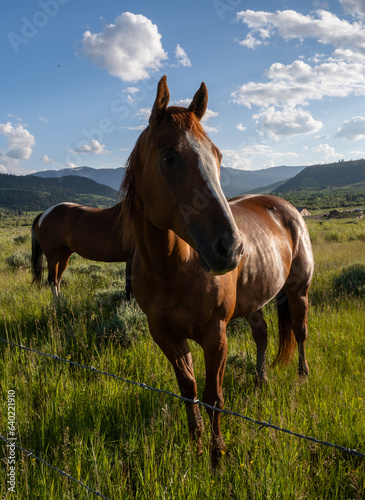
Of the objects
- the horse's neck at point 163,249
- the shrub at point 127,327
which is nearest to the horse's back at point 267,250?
the horse's neck at point 163,249

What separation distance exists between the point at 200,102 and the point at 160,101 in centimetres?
34

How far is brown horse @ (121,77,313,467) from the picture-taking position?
157 centimetres

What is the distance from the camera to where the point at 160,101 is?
1.79m

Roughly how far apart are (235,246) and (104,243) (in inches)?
191

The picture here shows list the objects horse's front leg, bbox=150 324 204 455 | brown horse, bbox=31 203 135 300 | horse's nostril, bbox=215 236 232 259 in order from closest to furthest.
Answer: horse's nostril, bbox=215 236 232 259 → horse's front leg, bbox=150 324 204 455 → brown horse, bbox=31 203 135 300

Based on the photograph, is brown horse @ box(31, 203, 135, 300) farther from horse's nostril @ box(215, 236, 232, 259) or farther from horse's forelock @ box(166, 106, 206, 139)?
horse's nostril @ box(215, 236, 232, 259)

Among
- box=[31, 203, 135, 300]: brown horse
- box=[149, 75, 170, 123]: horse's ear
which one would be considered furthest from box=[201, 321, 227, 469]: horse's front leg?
box=[31, 203, 135, 300]: brown horse

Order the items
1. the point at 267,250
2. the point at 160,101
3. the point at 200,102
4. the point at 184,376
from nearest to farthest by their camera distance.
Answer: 1. the point at 160,101
2. the point at 200,102
3. the point at 184,376
4. the point at 267,250

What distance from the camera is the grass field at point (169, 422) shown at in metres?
1.91

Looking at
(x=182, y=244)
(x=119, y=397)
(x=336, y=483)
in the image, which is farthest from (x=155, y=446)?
(x=182, y=244)

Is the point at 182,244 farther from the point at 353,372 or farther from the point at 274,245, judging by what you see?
the point at 353,372

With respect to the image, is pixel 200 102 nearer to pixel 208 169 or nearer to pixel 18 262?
pixel 208 169

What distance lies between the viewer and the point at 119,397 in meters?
2.80

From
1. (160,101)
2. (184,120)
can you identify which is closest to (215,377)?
(184,120)
